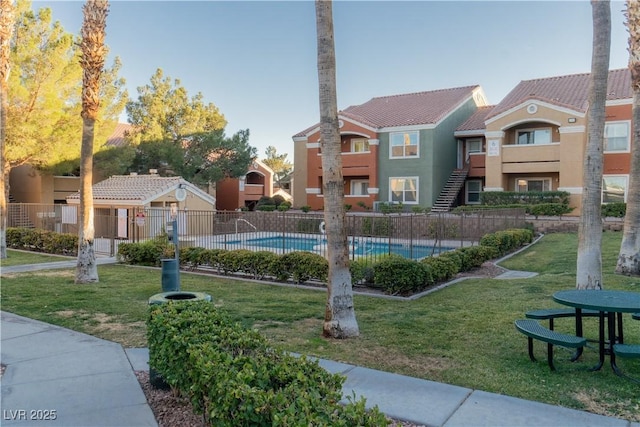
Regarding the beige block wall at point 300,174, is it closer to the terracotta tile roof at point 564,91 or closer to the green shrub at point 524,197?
the green shrub at point 524,197

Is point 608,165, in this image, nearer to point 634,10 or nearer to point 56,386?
point 634,10

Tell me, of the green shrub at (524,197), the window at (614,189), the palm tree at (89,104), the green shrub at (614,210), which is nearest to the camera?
the palm tree at (89,104)

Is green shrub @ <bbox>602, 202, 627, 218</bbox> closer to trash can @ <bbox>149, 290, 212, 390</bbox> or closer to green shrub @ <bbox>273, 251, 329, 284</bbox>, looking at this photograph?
green shrub @ <bbox>273, 251, 329, 284</bbox>

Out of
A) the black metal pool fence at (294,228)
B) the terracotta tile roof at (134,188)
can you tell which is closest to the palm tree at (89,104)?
the black metal pool fence at (294,228)

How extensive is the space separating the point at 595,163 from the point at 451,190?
23.2m

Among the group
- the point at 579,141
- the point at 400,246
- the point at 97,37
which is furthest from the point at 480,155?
the point at 97,37

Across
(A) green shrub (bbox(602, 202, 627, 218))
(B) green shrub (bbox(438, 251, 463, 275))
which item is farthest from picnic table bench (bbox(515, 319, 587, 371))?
(A) green shrub (bbox(602, 202, 627, 218))

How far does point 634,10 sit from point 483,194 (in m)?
18.0

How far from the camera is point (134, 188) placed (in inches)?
1033

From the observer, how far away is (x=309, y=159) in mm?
35000

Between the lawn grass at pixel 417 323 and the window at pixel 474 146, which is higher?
the window at pixel 474 146

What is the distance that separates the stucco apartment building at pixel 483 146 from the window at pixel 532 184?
59mm

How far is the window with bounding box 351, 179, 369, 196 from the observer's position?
34269 mm

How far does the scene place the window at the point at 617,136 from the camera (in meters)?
25.5
